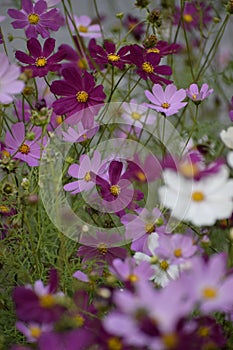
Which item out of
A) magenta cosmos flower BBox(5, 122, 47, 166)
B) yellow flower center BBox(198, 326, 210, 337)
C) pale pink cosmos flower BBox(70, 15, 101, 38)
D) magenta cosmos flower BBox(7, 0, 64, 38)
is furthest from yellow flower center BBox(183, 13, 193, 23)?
yellow flower center BBox(198, 326, 210, 337)

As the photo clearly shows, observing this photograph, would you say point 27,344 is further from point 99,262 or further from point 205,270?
point 205,270

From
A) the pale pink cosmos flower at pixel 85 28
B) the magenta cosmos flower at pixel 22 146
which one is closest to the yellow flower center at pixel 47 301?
the magenta cosmos flower at pixel 22 146

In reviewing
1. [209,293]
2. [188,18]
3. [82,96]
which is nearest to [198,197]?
[209,293]

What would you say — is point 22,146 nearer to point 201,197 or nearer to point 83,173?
point 83,173

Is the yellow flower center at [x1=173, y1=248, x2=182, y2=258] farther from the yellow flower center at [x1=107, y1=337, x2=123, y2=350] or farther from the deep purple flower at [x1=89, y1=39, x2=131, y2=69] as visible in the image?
the deep purple flower at [x1=89, y1=39, x2=131, y2=69]

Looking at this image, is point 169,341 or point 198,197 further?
point 198,197

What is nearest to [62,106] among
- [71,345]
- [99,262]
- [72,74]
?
[72,74]

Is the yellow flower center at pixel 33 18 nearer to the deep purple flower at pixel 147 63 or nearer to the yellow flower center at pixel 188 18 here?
the deep purple flower at pixel 147 63
